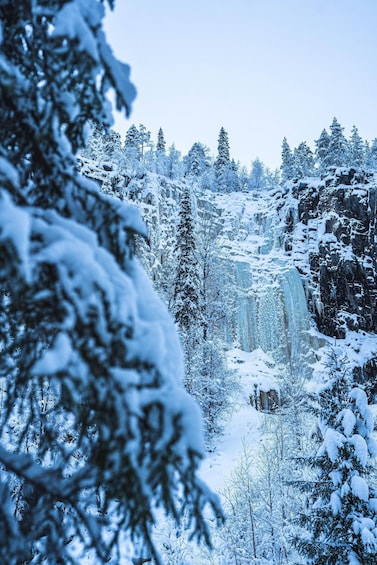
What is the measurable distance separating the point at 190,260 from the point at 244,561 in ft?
42.2

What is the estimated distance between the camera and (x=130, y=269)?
7.16 feet

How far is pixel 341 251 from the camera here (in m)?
37.9

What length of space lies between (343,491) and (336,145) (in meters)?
50.1

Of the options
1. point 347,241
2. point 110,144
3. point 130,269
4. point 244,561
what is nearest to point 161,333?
point 130,269

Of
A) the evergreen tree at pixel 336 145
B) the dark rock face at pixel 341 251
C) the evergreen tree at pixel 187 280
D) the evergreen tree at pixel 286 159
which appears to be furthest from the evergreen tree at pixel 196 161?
the evergreen tree at pixel 187 280

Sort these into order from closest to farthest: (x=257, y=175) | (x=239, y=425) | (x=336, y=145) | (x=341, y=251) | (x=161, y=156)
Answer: (x=239, y=425), (x=341, y=251), (x=336, y=145), (x=161, y=156), (x=257, y=175)

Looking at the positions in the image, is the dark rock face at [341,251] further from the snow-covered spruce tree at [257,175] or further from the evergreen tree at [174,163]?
the snow-covered spruce tree at [257,175]

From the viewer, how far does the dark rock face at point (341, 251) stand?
36.3 meters

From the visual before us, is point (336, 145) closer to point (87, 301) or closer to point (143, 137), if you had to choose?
point (143, 137)

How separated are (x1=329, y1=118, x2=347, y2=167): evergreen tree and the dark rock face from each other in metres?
9.88

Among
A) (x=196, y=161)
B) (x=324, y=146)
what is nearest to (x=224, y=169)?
(x=196, y=161)

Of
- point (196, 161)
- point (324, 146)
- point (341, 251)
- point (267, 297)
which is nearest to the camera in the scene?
point (267, 297)

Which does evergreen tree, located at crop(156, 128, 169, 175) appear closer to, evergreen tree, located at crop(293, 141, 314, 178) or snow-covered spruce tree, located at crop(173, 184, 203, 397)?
evergreen tree, located at crop(293, 141, 314, 178)

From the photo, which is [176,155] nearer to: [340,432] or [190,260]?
[190,260]
